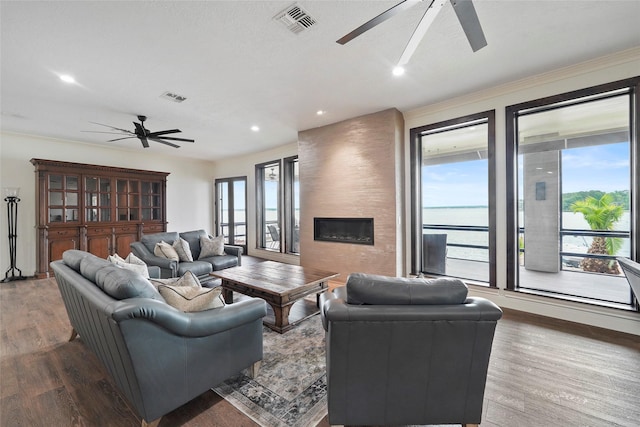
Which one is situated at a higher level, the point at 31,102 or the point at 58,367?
the point at 31,102

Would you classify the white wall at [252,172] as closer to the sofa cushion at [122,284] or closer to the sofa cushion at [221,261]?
the sofa cushion at [221,261]

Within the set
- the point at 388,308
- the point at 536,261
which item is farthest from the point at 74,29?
the point at 536,261

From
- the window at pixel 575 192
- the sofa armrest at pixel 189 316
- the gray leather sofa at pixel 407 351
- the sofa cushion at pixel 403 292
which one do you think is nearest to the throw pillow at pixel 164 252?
the sofa armrest at pixel 189 316

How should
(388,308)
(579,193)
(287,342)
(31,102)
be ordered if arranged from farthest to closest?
(579,193) → (31,102) → (287,342) → (388,308)

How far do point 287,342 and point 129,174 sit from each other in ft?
19.1

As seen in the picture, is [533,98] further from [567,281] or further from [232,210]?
[232,210]

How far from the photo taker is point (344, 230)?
4.69m

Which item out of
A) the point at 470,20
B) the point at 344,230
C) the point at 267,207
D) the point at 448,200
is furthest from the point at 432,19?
the point at 267,207

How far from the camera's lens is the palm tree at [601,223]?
3502mm

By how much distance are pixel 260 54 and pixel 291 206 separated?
3972mm

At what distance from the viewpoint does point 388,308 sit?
1.33 m

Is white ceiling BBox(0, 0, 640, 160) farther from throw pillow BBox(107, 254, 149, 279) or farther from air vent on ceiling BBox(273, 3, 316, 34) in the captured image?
throw pillow BBox(107, 254, 149, 279)

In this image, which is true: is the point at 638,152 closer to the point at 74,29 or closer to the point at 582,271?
the point at 582,271

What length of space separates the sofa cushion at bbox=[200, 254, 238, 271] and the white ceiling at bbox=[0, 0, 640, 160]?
Result: 2417 millimetres
